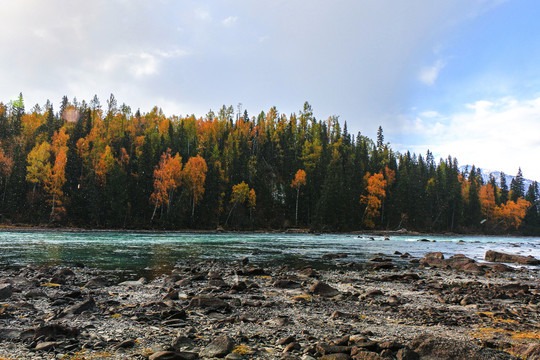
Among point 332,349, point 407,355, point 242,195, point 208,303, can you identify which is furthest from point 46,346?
point 242,195

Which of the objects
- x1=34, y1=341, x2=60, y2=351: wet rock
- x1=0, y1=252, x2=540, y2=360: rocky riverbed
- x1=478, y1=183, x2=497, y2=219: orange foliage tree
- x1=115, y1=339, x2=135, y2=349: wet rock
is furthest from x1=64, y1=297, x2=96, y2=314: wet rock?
x1=478, y1=183, x2=497, y2=219: orange foliage tree

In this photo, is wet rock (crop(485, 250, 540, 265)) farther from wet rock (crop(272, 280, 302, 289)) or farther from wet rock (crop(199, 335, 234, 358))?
wet rock (crop(199, 335, 234, 358))

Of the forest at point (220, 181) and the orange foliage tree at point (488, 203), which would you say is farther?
the orange foliage tree at point (488, 203)

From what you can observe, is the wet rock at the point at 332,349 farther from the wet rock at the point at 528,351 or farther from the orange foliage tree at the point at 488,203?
the orange foliage tree at the point at 488,203

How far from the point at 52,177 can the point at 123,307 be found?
66045mm

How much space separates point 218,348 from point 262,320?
213 centimetres

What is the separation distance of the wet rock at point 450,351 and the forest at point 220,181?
211 feet

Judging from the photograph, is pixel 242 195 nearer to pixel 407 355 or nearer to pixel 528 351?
pixel 407 355

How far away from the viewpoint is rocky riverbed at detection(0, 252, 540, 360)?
5.25 meters

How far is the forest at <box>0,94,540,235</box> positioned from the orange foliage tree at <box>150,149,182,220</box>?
26 centimetres

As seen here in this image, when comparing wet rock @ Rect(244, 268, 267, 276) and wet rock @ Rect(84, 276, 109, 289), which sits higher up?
wet rock @ Rect(84, 276, 109, 289)

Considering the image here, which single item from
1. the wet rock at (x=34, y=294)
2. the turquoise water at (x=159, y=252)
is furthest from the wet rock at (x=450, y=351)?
the turquoise water at (x=159, y=252)

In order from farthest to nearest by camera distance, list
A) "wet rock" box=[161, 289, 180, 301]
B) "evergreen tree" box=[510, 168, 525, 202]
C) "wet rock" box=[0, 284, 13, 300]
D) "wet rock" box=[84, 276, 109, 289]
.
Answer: "evergreen tree" box=[510, 168, 525, 202] → "wet rock" box=[84, 276, 109, 289] → "wet rock" box=[161, 289, 180, 301] → "wet rock" box=[0, 284, 13, 300]

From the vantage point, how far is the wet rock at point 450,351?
495cm
